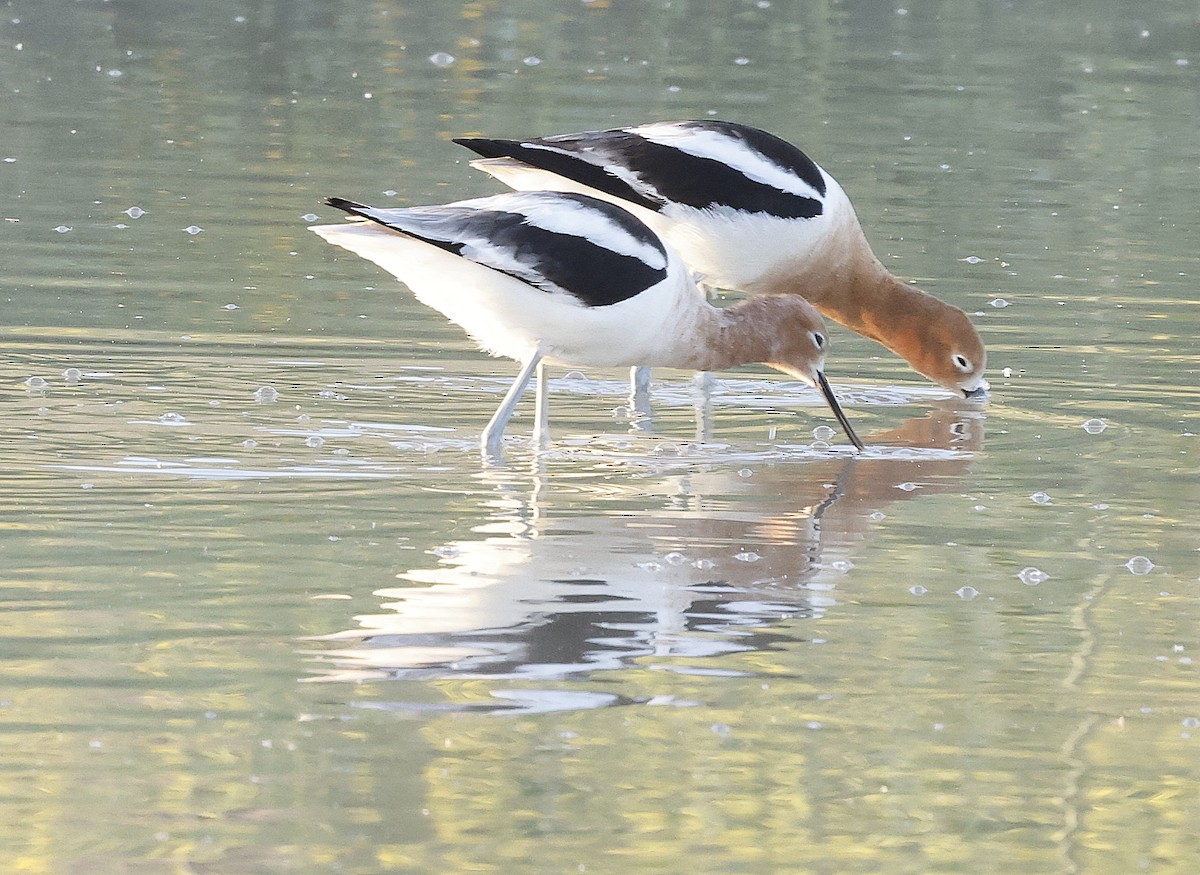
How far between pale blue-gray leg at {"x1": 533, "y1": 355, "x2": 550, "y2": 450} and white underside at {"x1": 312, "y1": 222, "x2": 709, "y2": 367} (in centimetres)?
14

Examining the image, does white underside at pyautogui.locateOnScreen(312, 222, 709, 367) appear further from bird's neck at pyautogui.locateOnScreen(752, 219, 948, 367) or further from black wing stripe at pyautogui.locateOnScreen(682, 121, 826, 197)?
bird's neck at pyautogui.locateOnScreen(752, 219, 948, 367)

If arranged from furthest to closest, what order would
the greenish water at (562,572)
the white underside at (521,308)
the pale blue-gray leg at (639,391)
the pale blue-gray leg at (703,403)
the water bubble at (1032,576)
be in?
1. the pale blue-gray leg at (639,391)
2. the pale blue-gray leg at (703,403)
3. the white underside at (521,308)
4. the water bubble at (1032,576)
5. the greenish water at (562,572)

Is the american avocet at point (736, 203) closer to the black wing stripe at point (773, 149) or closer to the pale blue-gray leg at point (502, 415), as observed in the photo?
the black wing stripe at point (773, 149)

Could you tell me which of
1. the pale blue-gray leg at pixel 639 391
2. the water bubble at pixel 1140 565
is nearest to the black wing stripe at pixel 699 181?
the pale blue-gray leg at pixel 639 391

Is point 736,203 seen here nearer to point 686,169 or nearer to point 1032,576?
point 686,169

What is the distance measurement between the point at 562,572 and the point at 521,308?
5.75 ft

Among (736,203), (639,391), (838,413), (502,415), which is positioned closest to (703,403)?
(639,391)

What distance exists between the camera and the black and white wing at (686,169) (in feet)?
32.6

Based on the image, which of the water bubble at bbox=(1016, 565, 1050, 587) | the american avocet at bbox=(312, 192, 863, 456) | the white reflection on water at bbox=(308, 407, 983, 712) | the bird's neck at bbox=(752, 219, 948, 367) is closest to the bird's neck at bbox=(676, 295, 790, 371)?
the american avocet at bbox=(312, 192, 863, 456)

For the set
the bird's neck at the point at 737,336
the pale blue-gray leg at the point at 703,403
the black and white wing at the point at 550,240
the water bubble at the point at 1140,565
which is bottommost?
the water bubble at the point at 1140,565

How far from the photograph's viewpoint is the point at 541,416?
8.94m

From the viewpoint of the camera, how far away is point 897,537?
7.71m

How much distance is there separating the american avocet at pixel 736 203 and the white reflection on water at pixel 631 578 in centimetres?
135

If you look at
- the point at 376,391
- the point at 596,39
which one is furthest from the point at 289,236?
the point at 596,39
